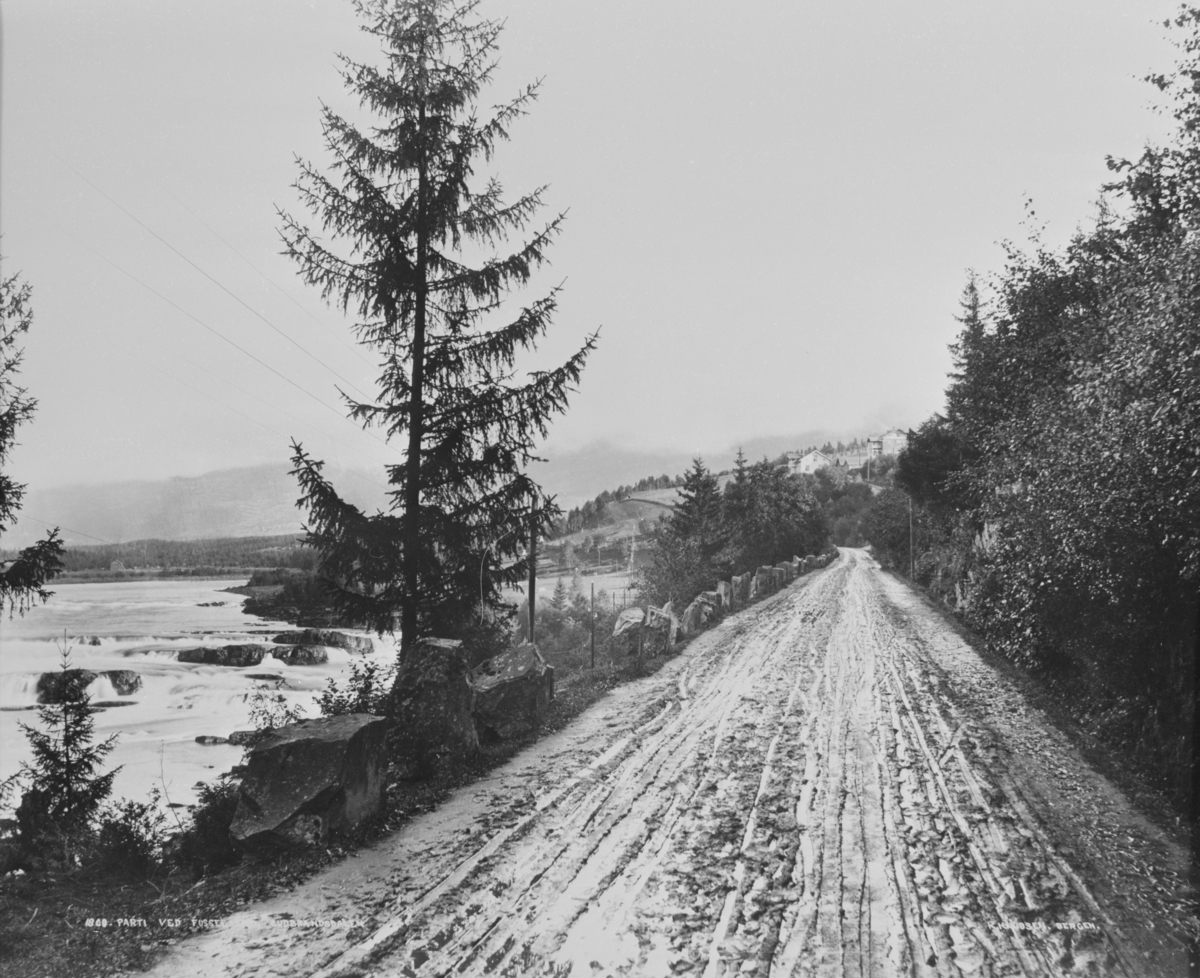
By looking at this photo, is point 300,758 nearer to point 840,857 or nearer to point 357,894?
point 357,894

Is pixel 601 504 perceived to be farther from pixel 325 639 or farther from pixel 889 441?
pixel 889 441

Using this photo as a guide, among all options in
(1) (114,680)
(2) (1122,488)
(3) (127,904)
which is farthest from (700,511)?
(3) (127,904)

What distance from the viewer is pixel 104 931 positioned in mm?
4039

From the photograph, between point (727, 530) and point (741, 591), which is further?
point (727, 530)

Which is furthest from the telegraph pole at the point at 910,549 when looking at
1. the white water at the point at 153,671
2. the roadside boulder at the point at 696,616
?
the white water at the point at 153,671

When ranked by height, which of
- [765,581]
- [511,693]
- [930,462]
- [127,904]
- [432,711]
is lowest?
[765,581]

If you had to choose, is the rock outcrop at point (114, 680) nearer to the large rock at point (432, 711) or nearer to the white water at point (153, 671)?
the white water at point (153, 671)

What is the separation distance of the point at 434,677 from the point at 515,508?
3.05 m

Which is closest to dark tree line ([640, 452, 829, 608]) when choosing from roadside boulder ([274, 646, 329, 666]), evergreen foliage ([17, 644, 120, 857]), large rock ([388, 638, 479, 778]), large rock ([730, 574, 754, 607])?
large rock ([730, 574, 754, 607])

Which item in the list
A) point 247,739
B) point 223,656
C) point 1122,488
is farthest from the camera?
point 223,656

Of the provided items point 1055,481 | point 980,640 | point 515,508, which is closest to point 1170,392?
point 1055,481

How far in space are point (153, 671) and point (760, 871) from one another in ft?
63.0

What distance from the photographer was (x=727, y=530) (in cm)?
3184

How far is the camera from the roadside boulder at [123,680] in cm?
1650
